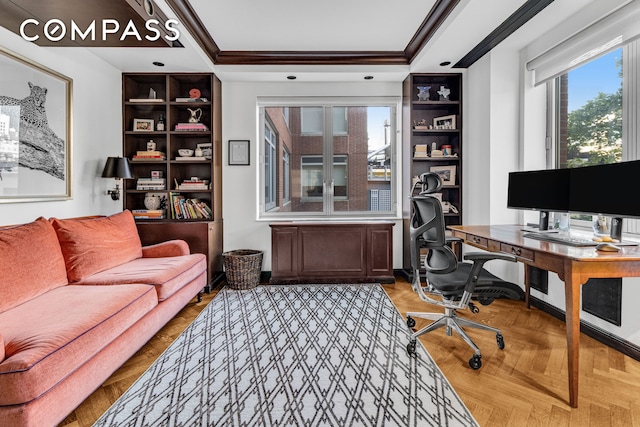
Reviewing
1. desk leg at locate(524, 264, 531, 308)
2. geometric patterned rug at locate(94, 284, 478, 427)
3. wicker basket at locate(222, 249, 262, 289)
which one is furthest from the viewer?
wicker basket at locate(222, 249, 262, 289)

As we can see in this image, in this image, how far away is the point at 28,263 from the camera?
196 cm

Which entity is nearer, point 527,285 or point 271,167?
point 527,285

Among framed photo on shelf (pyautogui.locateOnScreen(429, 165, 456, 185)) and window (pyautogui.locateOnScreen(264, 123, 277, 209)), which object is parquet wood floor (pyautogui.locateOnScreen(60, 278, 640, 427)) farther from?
window (pyautogui.locateOnScreen(264, 123, 277, 209))

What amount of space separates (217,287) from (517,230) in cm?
311

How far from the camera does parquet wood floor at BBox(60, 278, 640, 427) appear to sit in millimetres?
1559

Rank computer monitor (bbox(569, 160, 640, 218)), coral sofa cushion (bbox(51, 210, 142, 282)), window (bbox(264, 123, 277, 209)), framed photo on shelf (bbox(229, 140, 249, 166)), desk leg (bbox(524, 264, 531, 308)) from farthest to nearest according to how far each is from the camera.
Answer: window (bbox(264, 123, 277, 209))
framed photo on shelf (bbox(229, 140, 249, 166))
desk leg (bbox(524, 264, 531, 308))
coral sofa cushion (bbox(51, 210, 142, 282))
computer monitor (bbox(569, 160, 640, 218))

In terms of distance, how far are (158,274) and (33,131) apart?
1453 millimetres

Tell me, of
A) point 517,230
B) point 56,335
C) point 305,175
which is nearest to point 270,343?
point 56,335

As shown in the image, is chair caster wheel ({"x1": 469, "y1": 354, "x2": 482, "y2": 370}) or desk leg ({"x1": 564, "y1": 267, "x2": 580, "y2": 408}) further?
chair caster wheel ({"x1": 469, "y1": 354, "x2": 482, "y2": 370})

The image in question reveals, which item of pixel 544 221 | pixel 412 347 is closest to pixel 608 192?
pixel 544 221

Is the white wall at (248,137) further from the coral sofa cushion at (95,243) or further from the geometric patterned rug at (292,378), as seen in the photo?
the geometric patterned rug at (292,378)

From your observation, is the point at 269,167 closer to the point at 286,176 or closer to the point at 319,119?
the point at 286,176

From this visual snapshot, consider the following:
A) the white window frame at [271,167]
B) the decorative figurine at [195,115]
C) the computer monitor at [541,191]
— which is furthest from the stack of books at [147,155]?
the computer monitor at [541,191]

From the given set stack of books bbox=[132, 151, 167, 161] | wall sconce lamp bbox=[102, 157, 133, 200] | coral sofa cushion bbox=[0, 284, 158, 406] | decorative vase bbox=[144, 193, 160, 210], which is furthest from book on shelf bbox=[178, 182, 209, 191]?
coral sofa cushion bbox=[0, 284, 158, 406]
